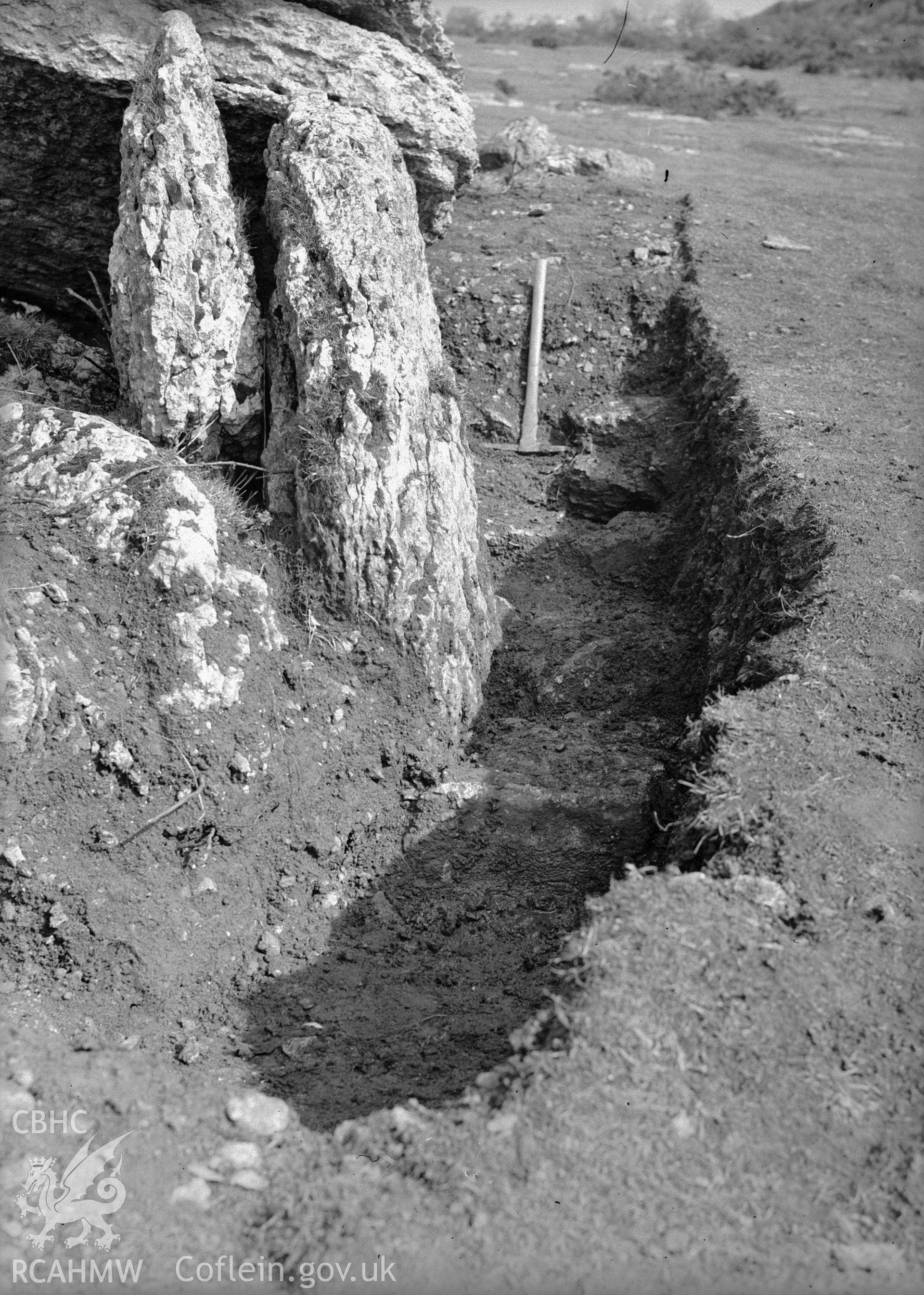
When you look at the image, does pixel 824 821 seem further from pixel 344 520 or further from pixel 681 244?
pixel 681 244

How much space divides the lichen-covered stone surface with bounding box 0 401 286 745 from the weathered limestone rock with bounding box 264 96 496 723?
0.63 metres

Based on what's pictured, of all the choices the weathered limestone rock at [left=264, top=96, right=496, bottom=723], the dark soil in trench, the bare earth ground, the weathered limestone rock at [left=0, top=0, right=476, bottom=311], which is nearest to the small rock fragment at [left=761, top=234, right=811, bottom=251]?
the bare earth ground

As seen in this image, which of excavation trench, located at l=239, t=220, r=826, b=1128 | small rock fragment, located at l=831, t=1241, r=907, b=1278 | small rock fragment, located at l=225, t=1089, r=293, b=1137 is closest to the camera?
small rock fragment, located at l=831, t=1241, r=907, b=1278

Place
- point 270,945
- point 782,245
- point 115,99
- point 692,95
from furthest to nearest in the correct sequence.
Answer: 1. point 692,95
2. point 782,245
3. point 115,99
4. point 270,945

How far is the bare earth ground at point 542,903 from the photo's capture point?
9.00 ft

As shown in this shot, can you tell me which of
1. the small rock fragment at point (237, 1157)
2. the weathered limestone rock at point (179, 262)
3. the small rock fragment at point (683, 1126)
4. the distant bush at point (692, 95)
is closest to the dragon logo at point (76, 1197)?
the small rock fragment at point (237, 1157)

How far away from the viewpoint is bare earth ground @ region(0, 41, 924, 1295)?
2744mm

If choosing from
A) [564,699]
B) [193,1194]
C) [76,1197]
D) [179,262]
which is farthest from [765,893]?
[179,262]

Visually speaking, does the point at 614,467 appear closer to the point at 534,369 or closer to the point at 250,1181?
the point at 534,369

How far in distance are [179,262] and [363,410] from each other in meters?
1.43

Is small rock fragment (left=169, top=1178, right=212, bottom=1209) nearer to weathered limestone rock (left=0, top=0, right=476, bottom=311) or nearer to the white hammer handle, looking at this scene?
weathered limestone rock (left=0, top=0, right=476, bottom=311)

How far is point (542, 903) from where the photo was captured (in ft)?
15.8

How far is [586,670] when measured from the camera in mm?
6230

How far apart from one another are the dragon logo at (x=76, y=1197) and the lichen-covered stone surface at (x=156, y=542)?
2112 mm
